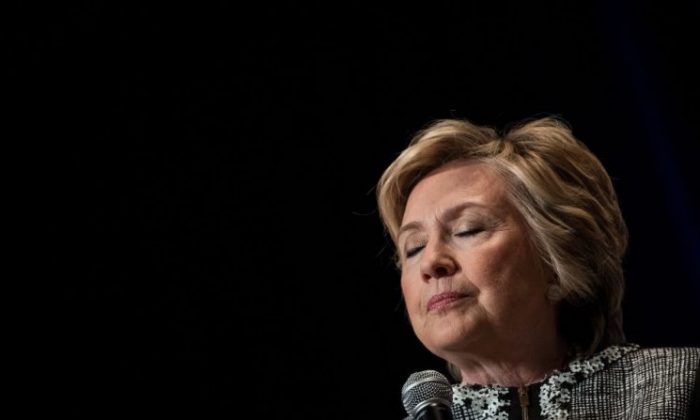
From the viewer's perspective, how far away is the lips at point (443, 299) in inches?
76.9

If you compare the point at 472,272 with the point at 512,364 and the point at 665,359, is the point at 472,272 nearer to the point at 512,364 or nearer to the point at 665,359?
the point at 512,364

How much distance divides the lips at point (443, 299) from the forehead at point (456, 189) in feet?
0.70

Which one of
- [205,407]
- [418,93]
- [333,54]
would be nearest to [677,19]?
[418,93]

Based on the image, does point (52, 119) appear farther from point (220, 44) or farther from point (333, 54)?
point (333, 54)

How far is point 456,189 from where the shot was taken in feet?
6.95

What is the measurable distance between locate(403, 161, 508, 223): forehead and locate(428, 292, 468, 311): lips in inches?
8.5

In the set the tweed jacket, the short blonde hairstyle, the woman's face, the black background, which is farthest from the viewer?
the black background

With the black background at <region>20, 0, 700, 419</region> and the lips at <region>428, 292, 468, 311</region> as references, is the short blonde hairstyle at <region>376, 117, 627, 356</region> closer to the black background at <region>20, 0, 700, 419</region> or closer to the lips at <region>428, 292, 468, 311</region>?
the lips at <region>428, 292, 468, 311</region>

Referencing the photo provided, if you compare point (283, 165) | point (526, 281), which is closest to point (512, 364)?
point (526, 281)

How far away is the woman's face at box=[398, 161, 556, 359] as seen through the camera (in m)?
1.95

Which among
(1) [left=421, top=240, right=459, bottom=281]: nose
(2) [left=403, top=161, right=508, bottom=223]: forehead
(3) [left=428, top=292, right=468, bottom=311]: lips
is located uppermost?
(2) [left=403, top=161, right=508, bottom=223]: forehead

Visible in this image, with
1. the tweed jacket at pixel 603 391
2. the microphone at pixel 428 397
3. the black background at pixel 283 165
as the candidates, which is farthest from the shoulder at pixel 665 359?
the black background at pixel 283 165

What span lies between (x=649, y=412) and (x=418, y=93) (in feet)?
5.44

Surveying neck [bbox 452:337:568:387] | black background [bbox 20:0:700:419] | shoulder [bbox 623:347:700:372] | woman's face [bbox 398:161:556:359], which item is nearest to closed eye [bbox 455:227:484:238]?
woman's face [bbox 398:161:556:359]
